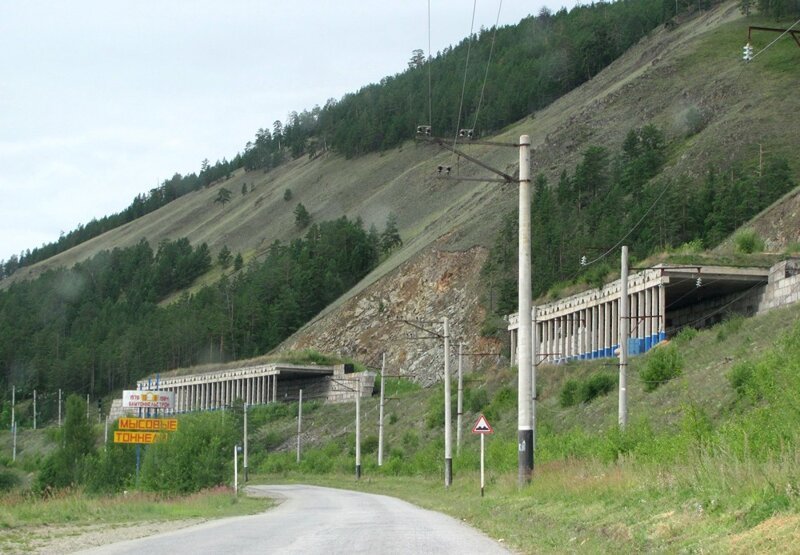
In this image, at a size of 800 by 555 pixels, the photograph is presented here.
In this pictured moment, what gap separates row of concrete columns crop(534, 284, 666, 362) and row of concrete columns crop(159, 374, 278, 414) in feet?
116

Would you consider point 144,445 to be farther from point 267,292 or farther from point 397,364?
point 267,292

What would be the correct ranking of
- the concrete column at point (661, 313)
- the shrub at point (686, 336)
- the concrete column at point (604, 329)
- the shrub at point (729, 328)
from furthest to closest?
1. the concrete column at point (604, 329)
2. the concrete column at point (661, 313)
3. the shrub at point (686, 336)
4. the shrub at point (729, 328)

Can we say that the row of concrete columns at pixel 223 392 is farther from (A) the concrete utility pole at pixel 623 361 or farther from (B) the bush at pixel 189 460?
(A) the concrete utility pole at pixel 623 361

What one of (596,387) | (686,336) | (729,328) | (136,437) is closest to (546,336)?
(596,387)

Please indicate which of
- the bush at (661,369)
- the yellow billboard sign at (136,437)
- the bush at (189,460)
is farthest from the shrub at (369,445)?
the bush at (661,369)

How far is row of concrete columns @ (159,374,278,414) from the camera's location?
10844 centimetres

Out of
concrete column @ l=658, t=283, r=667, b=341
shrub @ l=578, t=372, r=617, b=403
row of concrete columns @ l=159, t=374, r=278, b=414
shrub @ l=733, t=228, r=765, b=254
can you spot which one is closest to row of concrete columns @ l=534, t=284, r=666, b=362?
concrete column @ l=658, t=283, r=667, b=341

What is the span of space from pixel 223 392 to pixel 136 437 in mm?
61645

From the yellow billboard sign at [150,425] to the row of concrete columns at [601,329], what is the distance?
61.4 feet

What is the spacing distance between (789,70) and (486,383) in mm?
70649

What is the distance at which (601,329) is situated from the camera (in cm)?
6950

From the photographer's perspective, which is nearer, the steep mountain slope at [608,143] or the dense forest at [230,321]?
the steep mountain slope at [608,143]

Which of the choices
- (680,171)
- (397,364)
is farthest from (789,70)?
(397,364)

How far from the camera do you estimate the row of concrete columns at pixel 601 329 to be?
62156mm
